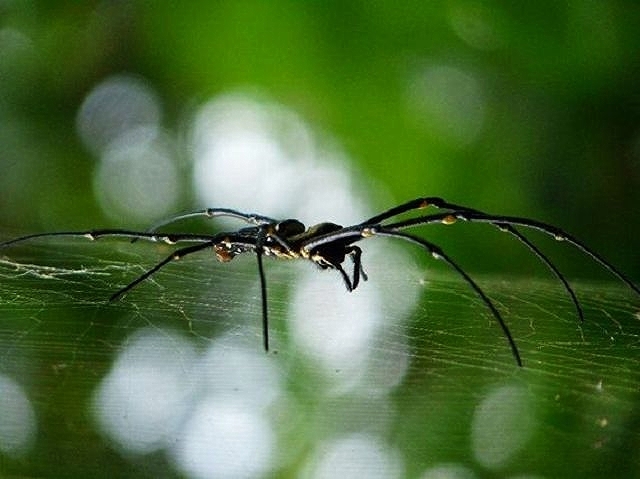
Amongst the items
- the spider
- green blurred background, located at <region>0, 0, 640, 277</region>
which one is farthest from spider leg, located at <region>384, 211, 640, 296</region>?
green blurred background, located at <region>0, 0, 640, 277</region>

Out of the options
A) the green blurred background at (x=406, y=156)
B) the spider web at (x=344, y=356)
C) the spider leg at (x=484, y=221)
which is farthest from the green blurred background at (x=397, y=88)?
the spider leg at (x=484, y=221)

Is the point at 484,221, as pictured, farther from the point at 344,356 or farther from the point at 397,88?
the point at 397,88

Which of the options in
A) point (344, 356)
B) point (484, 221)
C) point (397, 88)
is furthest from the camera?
point (397, 88)

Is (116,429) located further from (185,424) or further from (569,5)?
(569,5)

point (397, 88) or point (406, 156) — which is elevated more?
point (397, 88)

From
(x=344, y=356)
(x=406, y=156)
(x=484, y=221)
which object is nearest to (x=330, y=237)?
(x=484, y=221)

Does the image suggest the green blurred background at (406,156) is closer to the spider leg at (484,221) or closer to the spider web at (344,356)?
the spider web at (344,356)

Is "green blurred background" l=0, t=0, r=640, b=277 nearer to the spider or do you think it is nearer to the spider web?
the spider web

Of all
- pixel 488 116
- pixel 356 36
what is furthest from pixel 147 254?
pixel 488 116

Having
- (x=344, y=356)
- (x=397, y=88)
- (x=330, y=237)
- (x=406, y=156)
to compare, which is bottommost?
(x=344, y=356)
